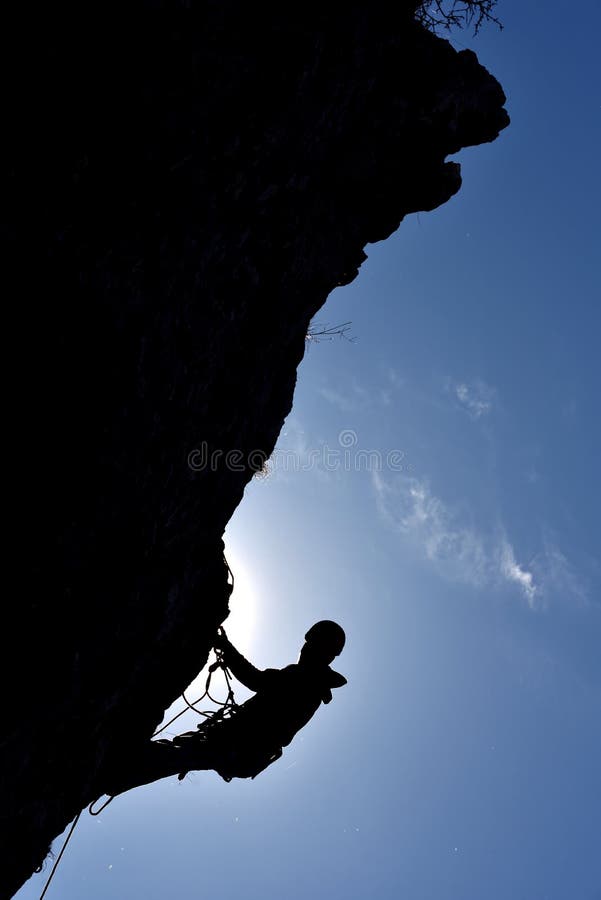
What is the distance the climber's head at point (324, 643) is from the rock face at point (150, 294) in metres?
1.25

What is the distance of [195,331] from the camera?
5.19m

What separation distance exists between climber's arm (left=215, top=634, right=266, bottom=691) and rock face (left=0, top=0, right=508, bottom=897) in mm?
340

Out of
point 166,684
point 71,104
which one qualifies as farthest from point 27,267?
point 166,684

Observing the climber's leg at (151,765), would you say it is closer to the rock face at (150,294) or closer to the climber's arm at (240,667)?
the rock face at (150,294)

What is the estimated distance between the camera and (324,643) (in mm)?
7477

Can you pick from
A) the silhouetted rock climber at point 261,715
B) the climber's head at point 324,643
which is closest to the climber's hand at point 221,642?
the silhouetted rock climber at point 261,715

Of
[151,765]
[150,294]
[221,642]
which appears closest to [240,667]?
[221,642]

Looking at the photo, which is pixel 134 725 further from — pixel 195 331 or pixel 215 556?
pixel 195 331

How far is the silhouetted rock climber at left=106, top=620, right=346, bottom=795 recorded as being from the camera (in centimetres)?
700

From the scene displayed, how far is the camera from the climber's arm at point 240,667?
289 inches

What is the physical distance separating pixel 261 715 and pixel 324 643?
1220 mm

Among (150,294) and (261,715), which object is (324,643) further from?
(150,294)

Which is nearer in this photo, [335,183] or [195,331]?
[195,331]

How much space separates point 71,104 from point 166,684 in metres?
6.29
